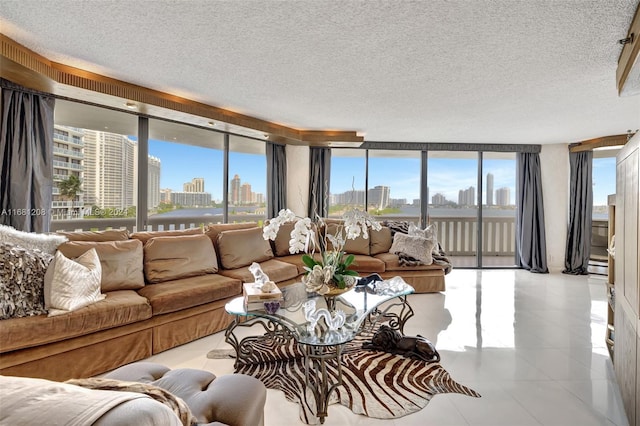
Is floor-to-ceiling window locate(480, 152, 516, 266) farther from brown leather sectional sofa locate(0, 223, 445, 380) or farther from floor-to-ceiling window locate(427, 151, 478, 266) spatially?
brown leather sectional sofa locate(0, 223, 445, 380)

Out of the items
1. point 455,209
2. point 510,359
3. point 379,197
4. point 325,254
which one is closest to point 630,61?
point 510,359

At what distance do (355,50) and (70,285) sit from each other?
272 centimetres

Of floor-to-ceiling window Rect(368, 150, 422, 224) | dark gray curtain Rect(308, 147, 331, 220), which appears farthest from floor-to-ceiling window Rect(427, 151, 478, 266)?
dark gray curtain Rect(308, 147, 331, 220)

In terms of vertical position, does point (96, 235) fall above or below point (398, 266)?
above

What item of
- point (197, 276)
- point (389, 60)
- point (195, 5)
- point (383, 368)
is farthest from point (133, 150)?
point (383, 368)

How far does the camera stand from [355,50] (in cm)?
254

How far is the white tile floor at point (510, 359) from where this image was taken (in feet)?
6.44

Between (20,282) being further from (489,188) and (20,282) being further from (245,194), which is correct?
(489,188)

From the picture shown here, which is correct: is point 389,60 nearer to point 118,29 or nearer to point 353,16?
point 353,16

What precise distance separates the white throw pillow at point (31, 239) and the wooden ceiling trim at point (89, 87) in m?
1.27

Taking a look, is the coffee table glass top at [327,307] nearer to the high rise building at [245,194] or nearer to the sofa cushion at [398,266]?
the sofa cushion at [398,266]

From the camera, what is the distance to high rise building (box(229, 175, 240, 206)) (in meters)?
5.33

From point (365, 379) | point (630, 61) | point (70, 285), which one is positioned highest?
point (630, 61)

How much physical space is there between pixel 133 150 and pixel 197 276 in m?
1.95
